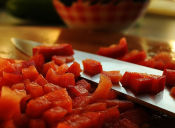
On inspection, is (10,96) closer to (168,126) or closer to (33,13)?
(168,126)

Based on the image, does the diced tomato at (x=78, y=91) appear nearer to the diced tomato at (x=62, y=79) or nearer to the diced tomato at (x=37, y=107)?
the diced tomato at (x=62, y=79)

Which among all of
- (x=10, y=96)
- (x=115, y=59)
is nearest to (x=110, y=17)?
(x=115, y=59)

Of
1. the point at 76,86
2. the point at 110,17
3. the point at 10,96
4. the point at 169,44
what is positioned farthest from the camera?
the point at 110,17

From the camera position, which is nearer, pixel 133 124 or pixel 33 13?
pixel 133 124

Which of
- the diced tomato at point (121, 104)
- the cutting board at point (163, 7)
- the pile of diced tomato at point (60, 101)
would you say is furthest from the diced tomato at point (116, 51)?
the cutting board at point (163, 7)

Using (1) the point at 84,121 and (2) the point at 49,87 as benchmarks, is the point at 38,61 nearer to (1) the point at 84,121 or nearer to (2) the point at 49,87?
(2) the point at 49,87

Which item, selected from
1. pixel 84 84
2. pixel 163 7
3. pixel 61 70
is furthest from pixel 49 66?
pixel 163 7

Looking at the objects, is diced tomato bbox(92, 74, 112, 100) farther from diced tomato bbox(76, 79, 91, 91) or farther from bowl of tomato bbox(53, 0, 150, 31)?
bowl of tomato bbox(53, 0, 150, 31)

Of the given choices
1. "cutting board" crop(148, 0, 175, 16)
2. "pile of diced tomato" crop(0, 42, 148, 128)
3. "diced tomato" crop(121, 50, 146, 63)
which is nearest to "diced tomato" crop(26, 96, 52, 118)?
"pile of diced tomato" crop(0, 42, 148, 128)
